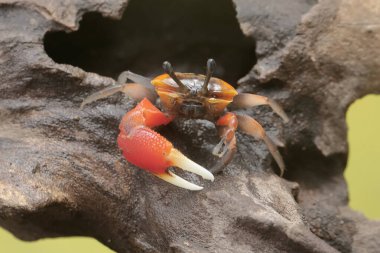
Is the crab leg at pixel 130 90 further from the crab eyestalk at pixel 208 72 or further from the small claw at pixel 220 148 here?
the small claw at pixel 220 148

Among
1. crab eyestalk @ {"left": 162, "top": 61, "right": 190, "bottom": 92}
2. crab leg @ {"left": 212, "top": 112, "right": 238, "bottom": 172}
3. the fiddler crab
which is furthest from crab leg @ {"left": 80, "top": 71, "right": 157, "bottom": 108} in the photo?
crab leg @ {"left": 212, "top": 112, "right": 238, "bottom": 172}

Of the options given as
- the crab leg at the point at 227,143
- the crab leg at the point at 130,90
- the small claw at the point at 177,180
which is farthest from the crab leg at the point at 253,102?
the small claw at the point at 177,180

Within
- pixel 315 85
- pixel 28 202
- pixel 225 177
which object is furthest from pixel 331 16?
pixel 28 202

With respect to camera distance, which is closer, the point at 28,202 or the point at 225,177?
the point at 28,202

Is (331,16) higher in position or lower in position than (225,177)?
higher

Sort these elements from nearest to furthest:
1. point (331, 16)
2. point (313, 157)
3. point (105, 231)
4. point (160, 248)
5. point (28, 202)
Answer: point (28, 202) < point (160, 248) < point (105, 231) < point (331, 16) < point (313, 157)

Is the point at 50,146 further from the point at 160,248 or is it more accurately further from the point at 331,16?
the point at 331,16

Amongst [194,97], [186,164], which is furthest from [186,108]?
[186,164]
